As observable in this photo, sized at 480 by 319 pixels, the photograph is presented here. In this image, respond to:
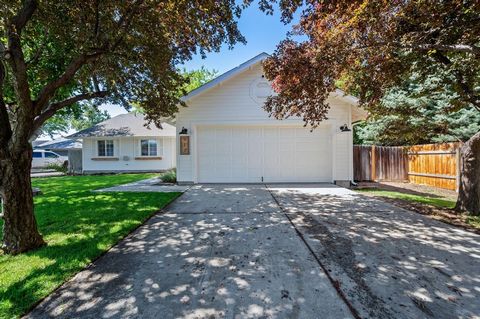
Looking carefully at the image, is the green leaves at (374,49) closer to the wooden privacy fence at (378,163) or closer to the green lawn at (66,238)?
the green lawn at (66,238)

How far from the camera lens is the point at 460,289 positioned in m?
2.43

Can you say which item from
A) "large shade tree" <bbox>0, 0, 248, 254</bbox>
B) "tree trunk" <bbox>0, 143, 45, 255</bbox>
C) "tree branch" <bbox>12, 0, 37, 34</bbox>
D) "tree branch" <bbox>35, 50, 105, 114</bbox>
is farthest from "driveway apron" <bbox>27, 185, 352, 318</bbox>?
"tree branch" <bbox>12, 0, 37, 34</bbox>

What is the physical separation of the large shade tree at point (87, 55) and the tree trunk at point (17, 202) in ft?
0.03

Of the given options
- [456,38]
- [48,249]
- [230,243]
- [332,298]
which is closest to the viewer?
[332,298]

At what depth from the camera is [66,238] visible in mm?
3932

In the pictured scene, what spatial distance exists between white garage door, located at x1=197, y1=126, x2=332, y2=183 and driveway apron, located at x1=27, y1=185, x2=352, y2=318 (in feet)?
18.2

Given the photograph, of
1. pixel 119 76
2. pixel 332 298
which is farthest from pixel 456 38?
pixel 119 76

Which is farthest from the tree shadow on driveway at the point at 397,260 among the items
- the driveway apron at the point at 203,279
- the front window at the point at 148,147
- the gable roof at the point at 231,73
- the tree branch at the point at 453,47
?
the front window at the point at 148,147

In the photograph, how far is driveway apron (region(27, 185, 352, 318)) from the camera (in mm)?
2146

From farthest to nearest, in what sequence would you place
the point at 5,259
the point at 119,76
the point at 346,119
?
1. the point at 346,119
2. the point at 119,76
3. the point at 5,259

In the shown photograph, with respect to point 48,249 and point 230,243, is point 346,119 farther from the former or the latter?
point 48,249

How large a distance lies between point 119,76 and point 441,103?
15.3 metres

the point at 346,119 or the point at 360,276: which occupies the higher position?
the point at 346,119

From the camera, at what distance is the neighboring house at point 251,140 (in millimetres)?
9711
